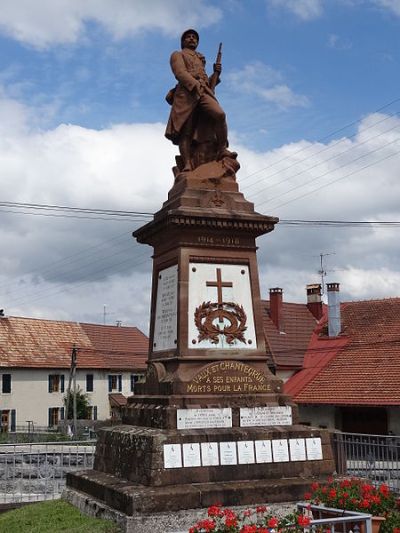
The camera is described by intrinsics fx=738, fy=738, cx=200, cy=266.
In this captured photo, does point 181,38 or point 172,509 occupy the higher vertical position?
point 181,38

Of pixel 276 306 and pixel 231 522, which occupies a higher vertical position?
pixel 276 306

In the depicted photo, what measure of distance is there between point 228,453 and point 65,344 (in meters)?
45.0

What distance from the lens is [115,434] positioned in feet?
32.5

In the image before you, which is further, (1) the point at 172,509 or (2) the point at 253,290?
(2) the point at 253,290

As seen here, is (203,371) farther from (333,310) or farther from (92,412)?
(92,412)

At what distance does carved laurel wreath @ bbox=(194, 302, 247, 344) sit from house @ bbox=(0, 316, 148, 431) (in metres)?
38.3

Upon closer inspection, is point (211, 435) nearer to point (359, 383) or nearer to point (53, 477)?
point (53, 477)

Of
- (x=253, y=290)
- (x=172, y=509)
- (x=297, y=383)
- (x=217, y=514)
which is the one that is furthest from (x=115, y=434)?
(x=297, y=383)

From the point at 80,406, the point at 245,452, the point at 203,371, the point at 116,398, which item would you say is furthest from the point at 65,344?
the point at 245,452

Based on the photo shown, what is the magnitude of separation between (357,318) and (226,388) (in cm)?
2390

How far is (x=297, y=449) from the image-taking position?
930 centimetres

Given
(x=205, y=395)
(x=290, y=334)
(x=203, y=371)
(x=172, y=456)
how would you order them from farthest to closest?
(x=290, y=334) → (x=203, y=371) → (x=205, y=395) → (x=172, y=456)

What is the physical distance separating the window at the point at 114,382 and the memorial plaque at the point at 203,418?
145ft

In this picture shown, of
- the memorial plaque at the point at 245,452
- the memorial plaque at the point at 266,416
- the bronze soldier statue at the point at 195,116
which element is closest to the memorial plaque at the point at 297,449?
the memorial plaque at the point at 266,416
